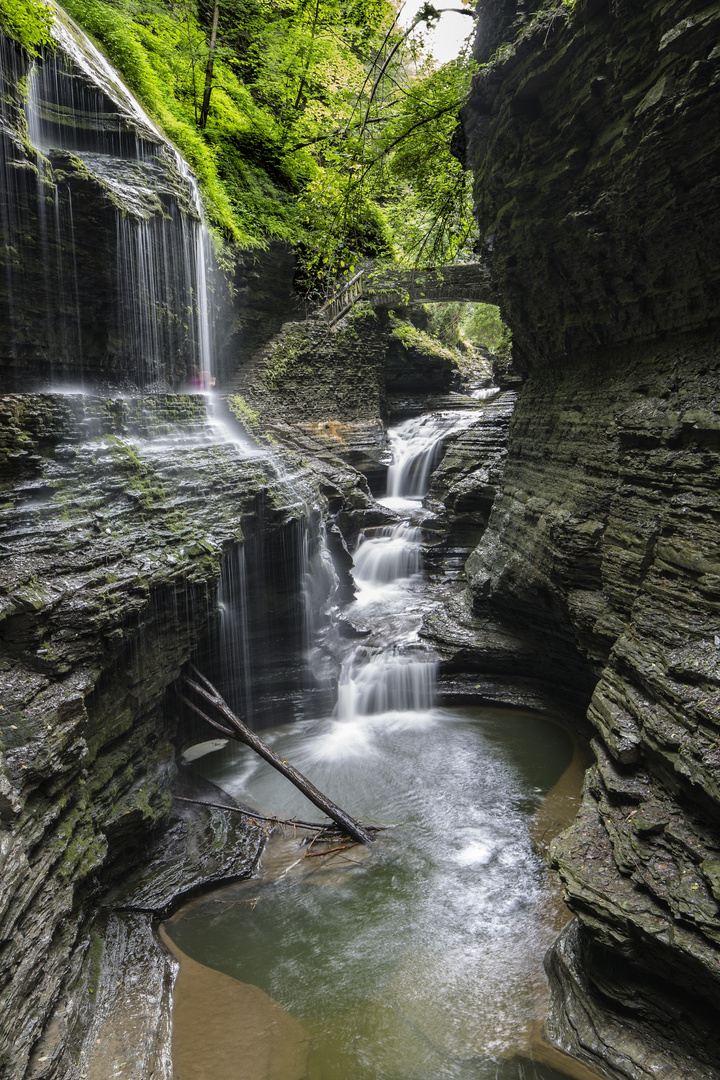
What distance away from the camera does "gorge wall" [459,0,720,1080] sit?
12.9 feet

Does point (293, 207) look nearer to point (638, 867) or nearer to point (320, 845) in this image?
point (320, 845)

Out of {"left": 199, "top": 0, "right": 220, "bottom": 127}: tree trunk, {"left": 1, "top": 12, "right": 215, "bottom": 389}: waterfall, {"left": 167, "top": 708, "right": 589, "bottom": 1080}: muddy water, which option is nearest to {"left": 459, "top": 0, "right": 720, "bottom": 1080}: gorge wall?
{"left": 167, "top": 708, "right": 589, "bottom": 1080}: muddy water

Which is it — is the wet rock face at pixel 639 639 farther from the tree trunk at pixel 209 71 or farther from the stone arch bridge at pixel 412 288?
the tree trunk at pixel 209 71

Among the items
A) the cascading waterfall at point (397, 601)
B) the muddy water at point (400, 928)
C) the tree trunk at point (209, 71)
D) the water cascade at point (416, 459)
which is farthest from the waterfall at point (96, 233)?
the water cascade at point (416, 459)

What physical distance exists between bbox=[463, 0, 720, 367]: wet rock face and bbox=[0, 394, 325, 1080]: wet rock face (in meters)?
5.72

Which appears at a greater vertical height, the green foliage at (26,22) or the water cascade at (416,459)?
the green foliage at (26,22)

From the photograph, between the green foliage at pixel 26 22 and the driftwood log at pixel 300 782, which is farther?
the green foliage at pixel 26 22

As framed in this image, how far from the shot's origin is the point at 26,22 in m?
7.04

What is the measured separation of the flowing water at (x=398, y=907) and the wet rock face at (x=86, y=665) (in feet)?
3.08

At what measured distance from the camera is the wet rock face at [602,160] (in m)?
4.77

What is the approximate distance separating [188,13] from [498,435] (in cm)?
1285

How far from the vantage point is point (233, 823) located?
698cm

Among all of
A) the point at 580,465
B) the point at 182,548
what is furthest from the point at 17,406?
the point at 580,465

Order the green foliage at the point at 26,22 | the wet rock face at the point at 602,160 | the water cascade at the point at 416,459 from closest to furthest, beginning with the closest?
the wet rock face at the point at 602,160
the green foliage at the point at 26,22
the water cascade at the point at 416,459
